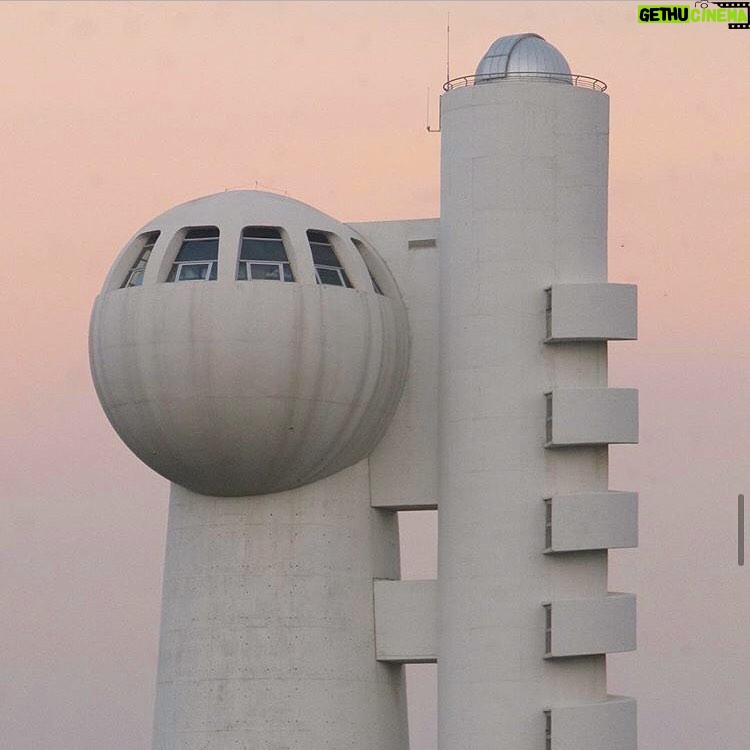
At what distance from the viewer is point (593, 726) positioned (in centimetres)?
7969

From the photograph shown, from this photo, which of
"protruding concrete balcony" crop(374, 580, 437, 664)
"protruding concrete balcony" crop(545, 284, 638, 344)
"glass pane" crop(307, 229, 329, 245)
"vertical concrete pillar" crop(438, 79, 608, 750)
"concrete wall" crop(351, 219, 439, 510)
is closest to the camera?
"vertical concrete pillar" crop(438, 79, 608, 750)

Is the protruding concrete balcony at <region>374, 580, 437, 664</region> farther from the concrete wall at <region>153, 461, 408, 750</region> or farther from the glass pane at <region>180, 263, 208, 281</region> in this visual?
the glass pane at <region>180, 263, 208, 281</region>

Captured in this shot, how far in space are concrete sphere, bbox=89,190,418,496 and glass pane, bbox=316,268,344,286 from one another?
1.11 feet

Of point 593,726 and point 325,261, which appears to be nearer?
point 593,726

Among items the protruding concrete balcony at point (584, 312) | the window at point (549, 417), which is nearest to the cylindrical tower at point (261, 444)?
the window at point (549, 417)

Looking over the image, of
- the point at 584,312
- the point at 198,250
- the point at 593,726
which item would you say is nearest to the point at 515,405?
the point at 584,312

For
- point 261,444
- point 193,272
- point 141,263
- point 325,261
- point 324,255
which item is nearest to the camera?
point 261,444

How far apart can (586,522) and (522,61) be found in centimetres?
1325

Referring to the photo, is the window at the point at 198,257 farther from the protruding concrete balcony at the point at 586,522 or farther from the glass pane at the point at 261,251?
the protruding concrete balcony at the point at 586,522

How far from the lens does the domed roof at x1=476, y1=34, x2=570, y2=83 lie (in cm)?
8156

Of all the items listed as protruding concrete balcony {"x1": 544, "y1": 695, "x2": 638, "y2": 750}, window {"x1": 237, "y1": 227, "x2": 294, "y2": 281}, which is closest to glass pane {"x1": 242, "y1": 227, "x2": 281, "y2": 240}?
window {"x1": 237, "y1": 227, "x2": 294, "y2": 281}

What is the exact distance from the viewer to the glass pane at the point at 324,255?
3145 inches

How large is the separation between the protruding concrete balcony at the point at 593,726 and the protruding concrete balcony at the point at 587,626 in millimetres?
1546

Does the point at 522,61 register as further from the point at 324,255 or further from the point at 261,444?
the point at 261,444
